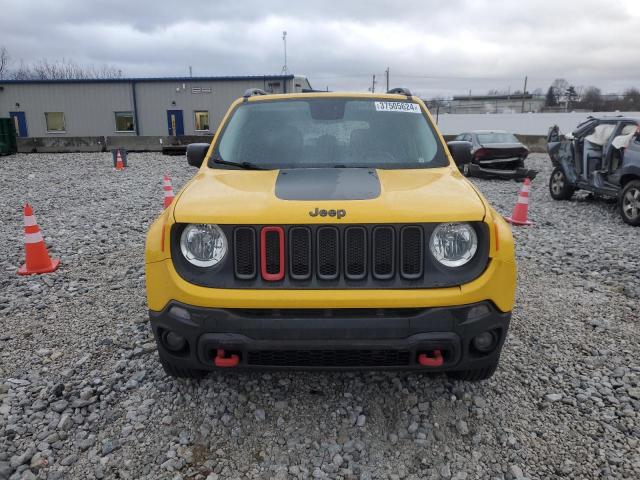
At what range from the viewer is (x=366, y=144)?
3.64 m

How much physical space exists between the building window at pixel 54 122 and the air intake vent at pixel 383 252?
36.4m

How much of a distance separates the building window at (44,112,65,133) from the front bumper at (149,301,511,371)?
118ft

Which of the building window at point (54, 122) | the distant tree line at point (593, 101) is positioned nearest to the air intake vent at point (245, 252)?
the building window at point (54, 122)

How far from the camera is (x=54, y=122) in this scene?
3344cm

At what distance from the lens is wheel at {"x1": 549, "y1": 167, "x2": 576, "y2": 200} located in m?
10.8

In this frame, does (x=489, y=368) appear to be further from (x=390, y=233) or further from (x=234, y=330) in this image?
(x=234, y=330)

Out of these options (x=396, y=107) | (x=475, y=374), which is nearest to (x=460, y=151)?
(x=396, y=107)

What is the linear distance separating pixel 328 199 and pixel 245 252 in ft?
1.73

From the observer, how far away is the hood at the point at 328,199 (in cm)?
249

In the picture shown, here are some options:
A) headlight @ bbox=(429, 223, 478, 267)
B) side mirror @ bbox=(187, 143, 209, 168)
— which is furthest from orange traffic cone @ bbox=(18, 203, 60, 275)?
headlight @ bbox=(429, 223, 478, 267)

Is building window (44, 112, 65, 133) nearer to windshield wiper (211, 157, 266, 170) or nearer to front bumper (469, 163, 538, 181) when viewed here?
front bumper (469, 163, 538, 181)

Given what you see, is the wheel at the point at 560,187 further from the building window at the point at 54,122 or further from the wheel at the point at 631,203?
the building window at the point at 54,122

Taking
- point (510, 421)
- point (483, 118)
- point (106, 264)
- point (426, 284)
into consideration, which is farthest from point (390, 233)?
point (483, 118)

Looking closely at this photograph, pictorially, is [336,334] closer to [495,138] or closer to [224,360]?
[224,360]
